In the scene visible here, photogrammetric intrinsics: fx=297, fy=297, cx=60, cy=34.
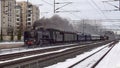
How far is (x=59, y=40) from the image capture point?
63.3m

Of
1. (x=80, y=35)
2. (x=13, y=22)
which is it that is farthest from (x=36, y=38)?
(x=13, y=22)

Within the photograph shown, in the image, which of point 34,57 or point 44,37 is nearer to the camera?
point 34,57

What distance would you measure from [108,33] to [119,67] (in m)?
142

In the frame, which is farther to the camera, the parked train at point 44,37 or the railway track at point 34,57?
the parked train at point 44,37

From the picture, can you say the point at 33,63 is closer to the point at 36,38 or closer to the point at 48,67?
the point at 48,67

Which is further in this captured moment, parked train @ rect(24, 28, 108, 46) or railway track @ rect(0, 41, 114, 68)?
parked train @ rect(24, 28, 108, 46)

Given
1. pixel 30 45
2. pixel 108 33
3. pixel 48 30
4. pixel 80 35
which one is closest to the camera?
pixel 30 45

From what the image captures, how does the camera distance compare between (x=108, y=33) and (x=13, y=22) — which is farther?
(x=108, y=33)

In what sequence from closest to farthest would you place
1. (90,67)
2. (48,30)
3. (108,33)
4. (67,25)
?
(90,67)
(48,30)
(67,25)
(108,33)

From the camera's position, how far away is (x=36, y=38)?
50.3 metres

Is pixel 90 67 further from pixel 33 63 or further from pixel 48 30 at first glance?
pixel 48 30

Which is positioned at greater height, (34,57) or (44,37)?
(44,37)

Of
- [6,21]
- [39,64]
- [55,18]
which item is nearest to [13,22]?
[6,21]

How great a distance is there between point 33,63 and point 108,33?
14195 centimetres
